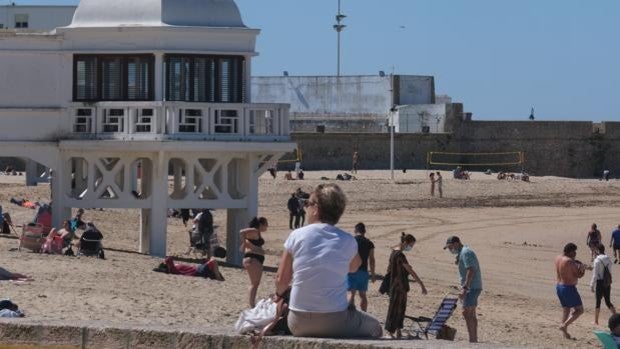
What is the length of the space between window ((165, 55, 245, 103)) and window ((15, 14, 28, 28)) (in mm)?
20686

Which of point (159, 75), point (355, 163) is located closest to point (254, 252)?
point (159, 75)

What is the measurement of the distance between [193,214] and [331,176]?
658 inches

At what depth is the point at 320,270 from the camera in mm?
10391

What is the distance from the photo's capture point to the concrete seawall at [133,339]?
10.3 m

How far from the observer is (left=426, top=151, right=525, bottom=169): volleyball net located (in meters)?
65.5

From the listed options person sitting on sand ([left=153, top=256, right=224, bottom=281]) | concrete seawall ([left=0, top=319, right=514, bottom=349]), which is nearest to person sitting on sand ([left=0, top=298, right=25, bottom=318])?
concrete seawall ([left=0, top=319, right=514, bottom=349])

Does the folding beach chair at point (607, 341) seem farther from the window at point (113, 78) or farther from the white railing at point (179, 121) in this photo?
the window at point (113, 78)

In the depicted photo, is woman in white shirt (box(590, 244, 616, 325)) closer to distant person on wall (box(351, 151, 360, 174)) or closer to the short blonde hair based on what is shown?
the short blonde hair

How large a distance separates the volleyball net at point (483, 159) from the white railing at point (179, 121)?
38425mm

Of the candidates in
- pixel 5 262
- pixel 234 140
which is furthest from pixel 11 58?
pixel 5 262

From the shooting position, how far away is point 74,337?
A: 444 inches

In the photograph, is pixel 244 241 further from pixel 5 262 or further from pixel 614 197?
pixel 614 197

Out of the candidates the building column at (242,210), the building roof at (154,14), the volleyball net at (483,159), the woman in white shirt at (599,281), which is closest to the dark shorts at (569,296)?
the woman in white shirt at (599,281)

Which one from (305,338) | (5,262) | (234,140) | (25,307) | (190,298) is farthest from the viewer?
(234,140)
